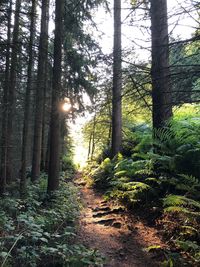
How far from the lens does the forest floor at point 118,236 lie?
496 cm

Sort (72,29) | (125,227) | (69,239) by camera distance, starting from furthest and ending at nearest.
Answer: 1. (72,29)
2. (125,227)
3. (69,239)

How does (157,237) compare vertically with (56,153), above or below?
below

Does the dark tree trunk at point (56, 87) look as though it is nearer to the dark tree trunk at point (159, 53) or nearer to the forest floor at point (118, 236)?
the forest floor at point (118, 236)

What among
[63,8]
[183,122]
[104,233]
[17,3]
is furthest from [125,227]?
[17,3]

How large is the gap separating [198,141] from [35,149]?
8.13 metres

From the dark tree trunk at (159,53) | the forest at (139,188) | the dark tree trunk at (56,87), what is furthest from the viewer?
the dark tree trunk at (56,87)

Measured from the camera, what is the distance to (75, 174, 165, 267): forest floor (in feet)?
16.3

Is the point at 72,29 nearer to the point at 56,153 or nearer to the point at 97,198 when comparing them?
the point at 56,153

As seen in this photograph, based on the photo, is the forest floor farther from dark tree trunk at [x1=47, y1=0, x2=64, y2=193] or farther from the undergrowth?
dark tree trunk at [x1=47, y1=0, x2=64, y2=193]

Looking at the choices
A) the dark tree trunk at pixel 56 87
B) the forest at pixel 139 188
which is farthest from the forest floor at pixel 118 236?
the dark tree trunk at pixel 56 87

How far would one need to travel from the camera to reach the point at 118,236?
6.04 metres

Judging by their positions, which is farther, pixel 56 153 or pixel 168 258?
pixel 56 153

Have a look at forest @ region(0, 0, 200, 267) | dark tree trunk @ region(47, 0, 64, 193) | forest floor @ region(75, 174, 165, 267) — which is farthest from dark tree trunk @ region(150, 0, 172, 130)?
dark tree trunk @ region(47, 0, 64, 193)

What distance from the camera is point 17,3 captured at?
1328 cm
